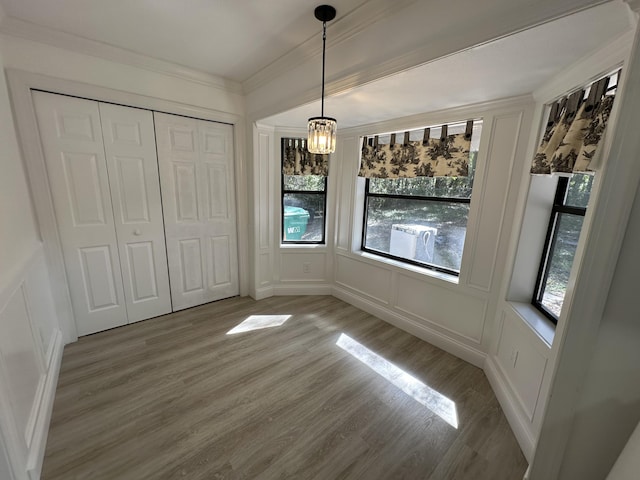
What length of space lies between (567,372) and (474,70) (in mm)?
1661

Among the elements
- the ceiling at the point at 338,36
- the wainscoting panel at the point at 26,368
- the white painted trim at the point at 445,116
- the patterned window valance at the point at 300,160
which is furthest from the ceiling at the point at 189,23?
the wainscoting panel at the point at 26,368

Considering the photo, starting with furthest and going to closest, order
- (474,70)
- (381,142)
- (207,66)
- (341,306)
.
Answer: (341,306)
(381,142)
(207,66)
(474,70)

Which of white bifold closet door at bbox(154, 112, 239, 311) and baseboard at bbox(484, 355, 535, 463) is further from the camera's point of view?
white bifold closet door at bbox(154, 112, 239, 311)

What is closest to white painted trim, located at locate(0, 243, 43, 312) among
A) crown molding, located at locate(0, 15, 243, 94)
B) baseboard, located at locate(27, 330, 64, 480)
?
baseboard, located at locate(27, 330, 64, 480)

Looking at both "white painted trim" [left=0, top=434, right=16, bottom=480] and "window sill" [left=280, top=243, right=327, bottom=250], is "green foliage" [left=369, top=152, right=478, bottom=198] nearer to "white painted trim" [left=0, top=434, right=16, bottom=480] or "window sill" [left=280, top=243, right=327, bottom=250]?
"window sill" [left=280, top=243, right=327, bottom=250]

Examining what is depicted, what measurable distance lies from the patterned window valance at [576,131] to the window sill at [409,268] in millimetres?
1190

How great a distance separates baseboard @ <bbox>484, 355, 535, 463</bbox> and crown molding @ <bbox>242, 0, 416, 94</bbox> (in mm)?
2541

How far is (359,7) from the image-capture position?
160cm

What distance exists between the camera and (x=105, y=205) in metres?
2.45

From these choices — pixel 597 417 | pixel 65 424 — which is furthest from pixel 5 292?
pixel 597 417

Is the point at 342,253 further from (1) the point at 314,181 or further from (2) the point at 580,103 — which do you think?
(2) the point at 580,103

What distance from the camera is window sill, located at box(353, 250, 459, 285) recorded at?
2486mm

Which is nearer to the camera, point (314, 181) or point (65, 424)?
point (65, 424)

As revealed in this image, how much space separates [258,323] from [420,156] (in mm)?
2473
